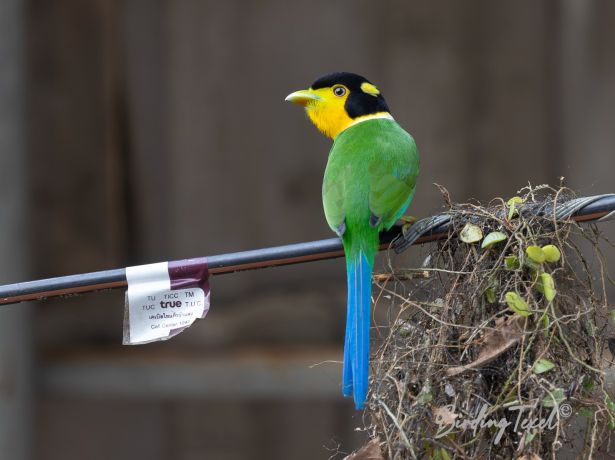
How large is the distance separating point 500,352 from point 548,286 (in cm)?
14

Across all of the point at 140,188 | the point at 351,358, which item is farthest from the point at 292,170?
the point at 351,358

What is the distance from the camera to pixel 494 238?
6.85 ft

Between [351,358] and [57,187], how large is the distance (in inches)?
130

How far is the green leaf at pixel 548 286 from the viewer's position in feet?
6.52

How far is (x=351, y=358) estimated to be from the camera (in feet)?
7.31

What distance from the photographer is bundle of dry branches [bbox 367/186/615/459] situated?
6.50ft

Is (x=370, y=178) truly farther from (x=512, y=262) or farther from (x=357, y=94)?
(x=512, y=262)

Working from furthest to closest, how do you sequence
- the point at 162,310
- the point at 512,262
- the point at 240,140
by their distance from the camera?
the point at 240,140 < the point at 162,310 < the point at 512,262

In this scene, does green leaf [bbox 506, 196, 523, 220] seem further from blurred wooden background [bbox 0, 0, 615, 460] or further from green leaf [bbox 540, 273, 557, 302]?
blurred wooden background [bbox 0, 0, 615, 460]
